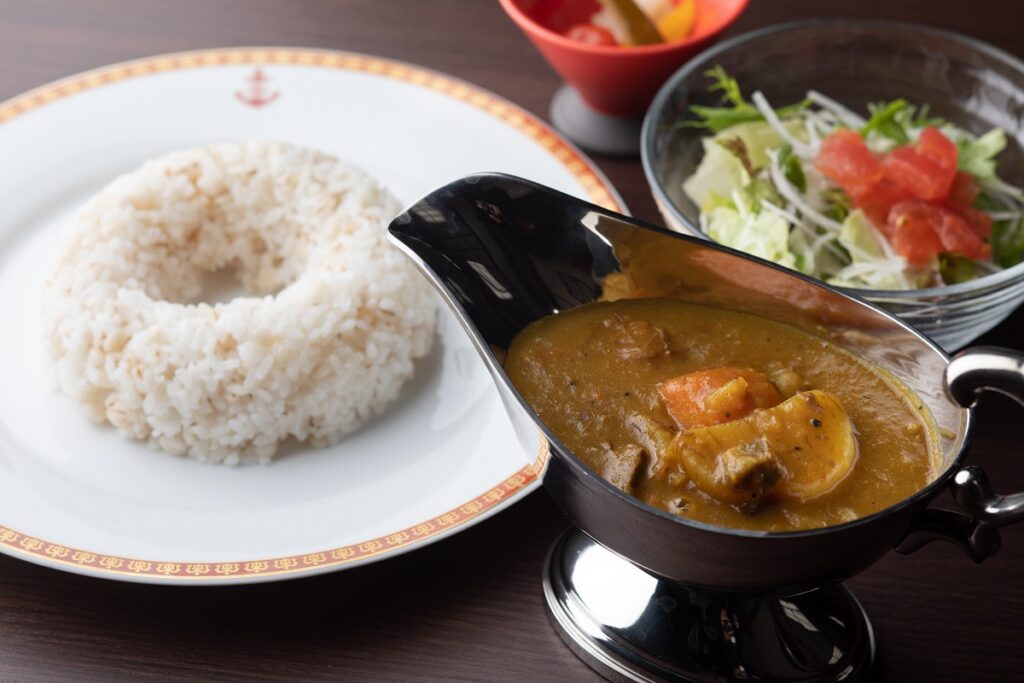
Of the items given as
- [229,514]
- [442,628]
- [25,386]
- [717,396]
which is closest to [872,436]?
[717,396]

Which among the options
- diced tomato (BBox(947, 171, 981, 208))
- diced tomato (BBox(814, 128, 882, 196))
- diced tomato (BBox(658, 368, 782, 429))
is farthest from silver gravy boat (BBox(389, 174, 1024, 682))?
diced tomato (BBox(947, 171, 981, 208))

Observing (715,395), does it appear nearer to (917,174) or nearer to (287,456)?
(287,456)

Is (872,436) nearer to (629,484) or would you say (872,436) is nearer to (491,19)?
(629,484)

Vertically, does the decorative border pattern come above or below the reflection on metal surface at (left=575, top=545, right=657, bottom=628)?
above

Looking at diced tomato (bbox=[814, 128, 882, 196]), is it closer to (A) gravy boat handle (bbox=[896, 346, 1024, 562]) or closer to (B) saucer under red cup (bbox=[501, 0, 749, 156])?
(B) saucer under red cup (bbox=[501, 0, 749, 156])


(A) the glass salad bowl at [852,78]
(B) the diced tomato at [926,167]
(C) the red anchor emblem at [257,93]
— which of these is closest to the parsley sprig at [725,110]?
(A) the glass salad bowl at [852,78]
